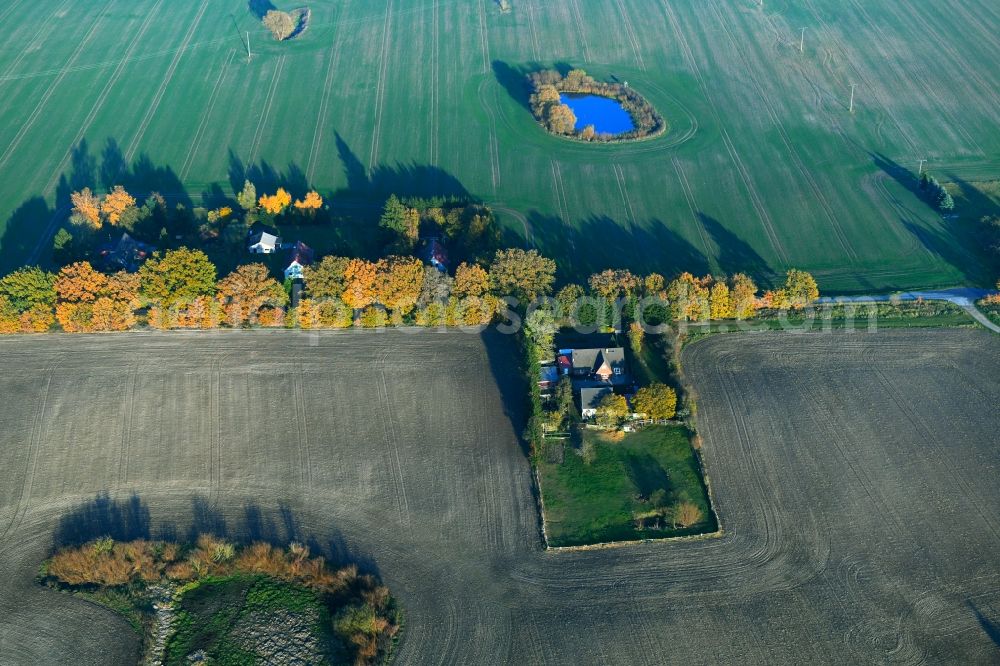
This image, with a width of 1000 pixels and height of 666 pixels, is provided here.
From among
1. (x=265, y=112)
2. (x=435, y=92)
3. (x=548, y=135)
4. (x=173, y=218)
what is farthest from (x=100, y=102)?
(x=548, y=135)

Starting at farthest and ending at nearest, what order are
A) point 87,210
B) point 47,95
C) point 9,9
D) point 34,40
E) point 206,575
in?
Result: point 9,9 < point 34,40 < point 47,95 < point 87,210 < point 206,575

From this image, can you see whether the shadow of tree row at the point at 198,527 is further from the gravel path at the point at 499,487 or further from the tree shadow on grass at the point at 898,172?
the tree shadow on grass at the point at 898,172

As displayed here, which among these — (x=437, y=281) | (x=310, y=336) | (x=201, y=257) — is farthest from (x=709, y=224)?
(x=201, y=257)

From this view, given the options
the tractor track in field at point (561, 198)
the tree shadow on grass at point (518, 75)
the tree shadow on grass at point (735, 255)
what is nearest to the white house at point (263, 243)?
the tractor track in field at point (561, 198)

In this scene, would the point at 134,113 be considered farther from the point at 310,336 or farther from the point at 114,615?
the point at 114,615

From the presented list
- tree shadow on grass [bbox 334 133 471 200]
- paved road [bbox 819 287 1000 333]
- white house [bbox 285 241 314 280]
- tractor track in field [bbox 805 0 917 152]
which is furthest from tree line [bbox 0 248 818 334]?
tractor track in field [bbox 805 0 917 152]

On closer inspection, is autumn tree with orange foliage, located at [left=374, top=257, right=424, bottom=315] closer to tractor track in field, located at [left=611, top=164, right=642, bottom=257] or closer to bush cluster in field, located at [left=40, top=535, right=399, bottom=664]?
tractor track in field, located at [left=611, top=164, right=642, bottom=257]

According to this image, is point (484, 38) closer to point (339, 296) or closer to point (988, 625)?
point (339, 296)
